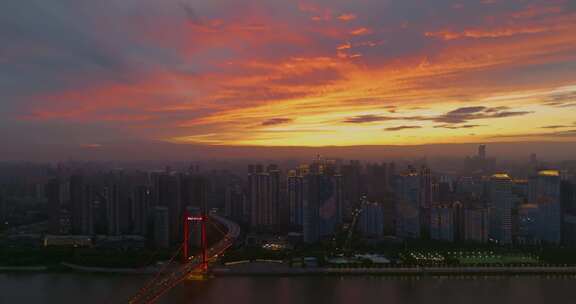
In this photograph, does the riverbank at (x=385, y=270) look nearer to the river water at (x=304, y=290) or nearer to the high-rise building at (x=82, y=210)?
the river water at (x=304, y=290)

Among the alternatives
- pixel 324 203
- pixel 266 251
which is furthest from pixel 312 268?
pixel 324 203

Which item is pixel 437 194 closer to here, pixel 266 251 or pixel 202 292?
pixel 266 251

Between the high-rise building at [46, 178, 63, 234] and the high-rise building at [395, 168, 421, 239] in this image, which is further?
the high-rise building at [46, 178, 63, 234]

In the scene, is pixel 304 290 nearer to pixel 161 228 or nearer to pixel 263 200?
pixel 161 228

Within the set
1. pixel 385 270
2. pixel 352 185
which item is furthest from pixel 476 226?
pixel 352 185

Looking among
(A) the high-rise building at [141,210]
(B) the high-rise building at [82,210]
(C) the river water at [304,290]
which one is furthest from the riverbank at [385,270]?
(B) the high-rise building at [82,210]

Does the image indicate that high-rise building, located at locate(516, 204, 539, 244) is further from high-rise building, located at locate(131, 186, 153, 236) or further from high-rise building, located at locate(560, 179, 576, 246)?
high-rise building, located at locate(131, 186, 153, 236)

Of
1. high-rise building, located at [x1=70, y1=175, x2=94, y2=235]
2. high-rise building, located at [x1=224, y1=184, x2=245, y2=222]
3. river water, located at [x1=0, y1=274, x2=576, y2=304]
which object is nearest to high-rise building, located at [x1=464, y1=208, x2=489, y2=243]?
river water, located at [x1=0, y1=274, x2=576, y2=304]
